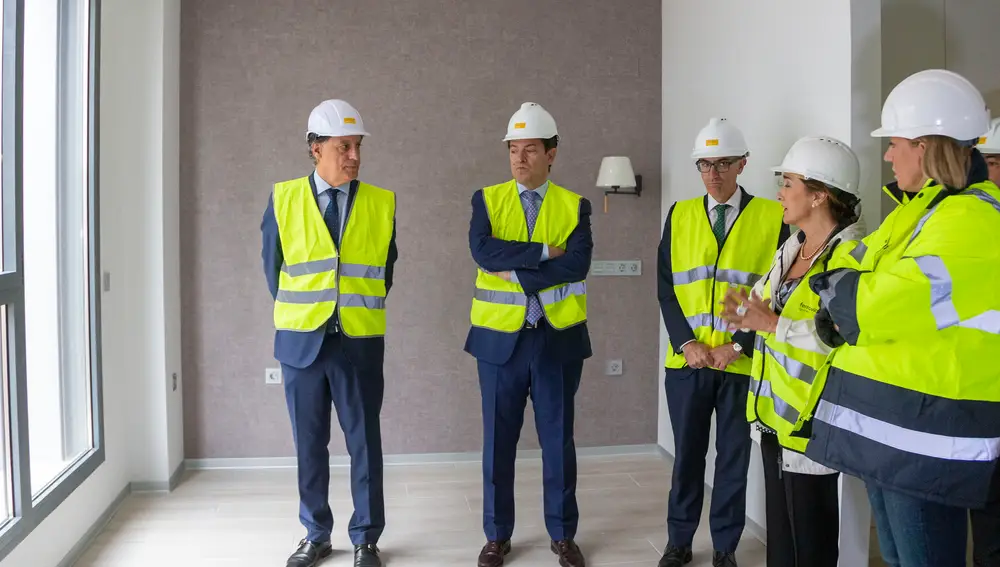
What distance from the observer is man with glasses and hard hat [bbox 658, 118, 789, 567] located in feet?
9.82

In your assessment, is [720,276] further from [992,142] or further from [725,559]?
[725,559]

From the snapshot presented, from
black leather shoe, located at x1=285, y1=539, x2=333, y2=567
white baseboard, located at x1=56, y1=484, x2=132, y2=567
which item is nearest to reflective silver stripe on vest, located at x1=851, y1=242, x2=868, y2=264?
black leather shoe, located at x1=285, y1=539, x2=333, y2=567

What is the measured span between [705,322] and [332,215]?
147 cm

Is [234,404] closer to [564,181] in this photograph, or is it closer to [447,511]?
[447,511]

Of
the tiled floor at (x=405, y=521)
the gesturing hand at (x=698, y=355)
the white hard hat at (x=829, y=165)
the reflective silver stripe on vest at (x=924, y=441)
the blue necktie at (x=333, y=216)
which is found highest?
the white hard hat at (x=829, y=165)

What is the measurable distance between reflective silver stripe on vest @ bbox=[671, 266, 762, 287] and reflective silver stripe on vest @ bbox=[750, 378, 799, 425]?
0.70 m

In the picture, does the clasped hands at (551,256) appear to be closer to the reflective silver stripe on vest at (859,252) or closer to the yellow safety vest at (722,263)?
the yellow safety vest at (722,263)

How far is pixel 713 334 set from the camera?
301 cm

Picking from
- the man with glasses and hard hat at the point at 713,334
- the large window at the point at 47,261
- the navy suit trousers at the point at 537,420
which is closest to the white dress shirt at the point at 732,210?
the man with glasses and hard hat at the point at 713,334

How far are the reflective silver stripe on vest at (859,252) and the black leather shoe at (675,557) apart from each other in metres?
1.56

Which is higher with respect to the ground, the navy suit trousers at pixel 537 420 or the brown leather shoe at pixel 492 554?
the navy suit trousers at pixel 537 420

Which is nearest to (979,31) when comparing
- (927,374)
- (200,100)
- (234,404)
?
(927,374)

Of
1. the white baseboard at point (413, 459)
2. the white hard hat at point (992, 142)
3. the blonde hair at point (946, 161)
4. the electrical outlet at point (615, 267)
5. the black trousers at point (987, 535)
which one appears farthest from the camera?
the electrical outlet at point (615, 267)

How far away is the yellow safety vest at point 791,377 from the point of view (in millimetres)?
2127
